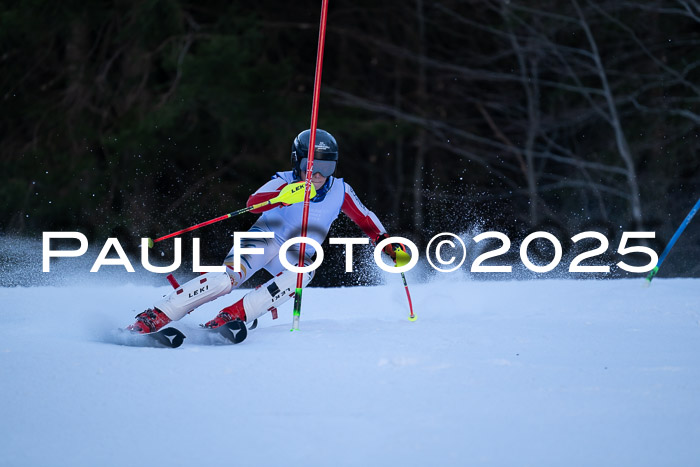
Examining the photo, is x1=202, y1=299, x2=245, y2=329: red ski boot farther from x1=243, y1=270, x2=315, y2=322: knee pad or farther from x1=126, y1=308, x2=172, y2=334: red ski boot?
x1=126, y1=308, x2=172, y2=334: red ski boot

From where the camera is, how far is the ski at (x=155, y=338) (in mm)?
4199

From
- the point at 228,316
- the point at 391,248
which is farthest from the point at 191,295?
the point at 391,248

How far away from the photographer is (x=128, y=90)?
13789 mm

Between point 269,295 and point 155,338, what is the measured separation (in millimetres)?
655

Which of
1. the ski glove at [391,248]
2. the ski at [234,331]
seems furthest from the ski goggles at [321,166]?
the ski at [234,331]

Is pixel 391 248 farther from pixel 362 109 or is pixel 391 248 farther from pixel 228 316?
pixel 362 109

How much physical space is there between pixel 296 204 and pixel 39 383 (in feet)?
6.10

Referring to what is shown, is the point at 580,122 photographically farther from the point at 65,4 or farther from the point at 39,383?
the point at 39,383

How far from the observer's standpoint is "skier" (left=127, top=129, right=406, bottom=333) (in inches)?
178

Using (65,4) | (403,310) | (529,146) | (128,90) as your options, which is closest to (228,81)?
(128,90)

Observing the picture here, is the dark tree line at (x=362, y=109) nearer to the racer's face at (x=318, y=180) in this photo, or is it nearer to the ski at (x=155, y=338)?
the racer's face at (x=318, y=180)

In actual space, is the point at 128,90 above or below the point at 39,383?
above

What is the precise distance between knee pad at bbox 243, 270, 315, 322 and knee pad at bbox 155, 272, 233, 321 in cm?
15

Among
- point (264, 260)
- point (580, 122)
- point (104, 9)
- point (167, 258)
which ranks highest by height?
point (104, 9)
